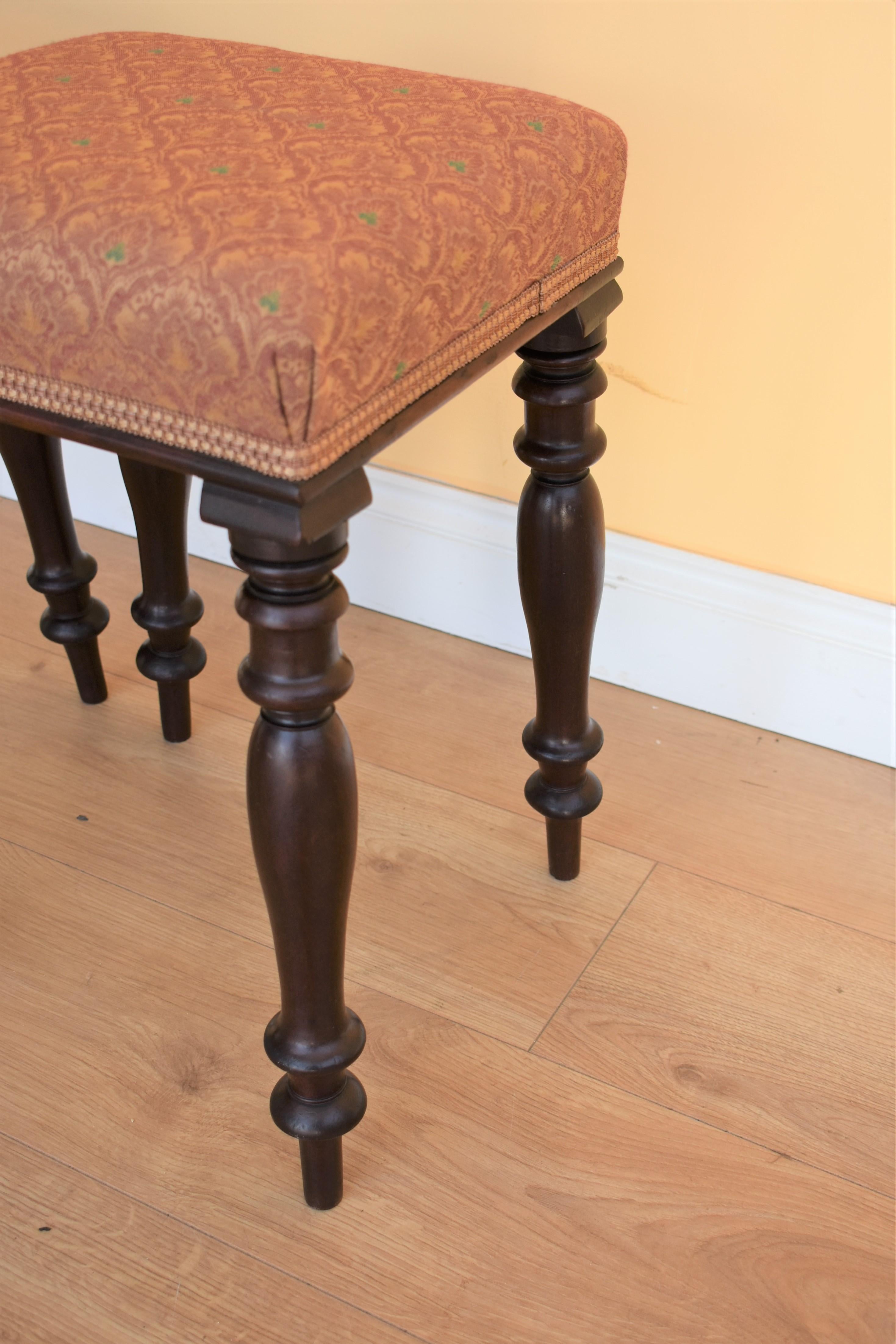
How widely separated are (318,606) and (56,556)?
53cm

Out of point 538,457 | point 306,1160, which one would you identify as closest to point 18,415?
point 538,457

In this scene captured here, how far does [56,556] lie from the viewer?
3.30ft

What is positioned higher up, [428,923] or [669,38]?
[669,38]

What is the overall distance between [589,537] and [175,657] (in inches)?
15.9

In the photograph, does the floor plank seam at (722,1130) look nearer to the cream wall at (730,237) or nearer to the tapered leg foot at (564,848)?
the tapered leg foot at (564,848)

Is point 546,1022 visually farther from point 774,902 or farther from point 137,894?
point 137,894

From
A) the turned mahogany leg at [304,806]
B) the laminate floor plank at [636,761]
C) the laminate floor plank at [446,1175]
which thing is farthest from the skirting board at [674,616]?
the turned mahogany leg at [304,806]

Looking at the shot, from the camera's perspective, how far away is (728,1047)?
83 centimetres

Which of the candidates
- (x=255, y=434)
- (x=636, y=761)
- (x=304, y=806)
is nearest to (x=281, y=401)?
(x=255, y=434)

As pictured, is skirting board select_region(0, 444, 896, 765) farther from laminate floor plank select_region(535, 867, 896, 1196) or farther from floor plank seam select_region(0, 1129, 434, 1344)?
floor plank seam select_region(0, 1129, 434, 1344)

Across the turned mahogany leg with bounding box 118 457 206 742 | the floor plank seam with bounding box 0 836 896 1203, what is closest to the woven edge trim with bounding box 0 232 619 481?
the turned mahogany leg with bounding box 118 457 206 742

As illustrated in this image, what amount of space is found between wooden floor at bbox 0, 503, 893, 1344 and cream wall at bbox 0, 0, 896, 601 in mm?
220

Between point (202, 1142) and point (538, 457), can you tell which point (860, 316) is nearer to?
point (538, 457)

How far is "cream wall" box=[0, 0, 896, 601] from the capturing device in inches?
35.5
